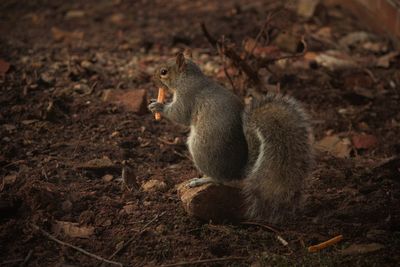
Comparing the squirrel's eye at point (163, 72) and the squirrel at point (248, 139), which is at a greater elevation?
the squirrel's eye at point (163, 72)

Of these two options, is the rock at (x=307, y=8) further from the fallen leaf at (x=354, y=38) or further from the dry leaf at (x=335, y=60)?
the dry leaf at (x=335, y=60)

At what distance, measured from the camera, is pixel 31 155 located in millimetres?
3801

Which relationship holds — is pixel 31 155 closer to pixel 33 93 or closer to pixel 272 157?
pixel 33 93

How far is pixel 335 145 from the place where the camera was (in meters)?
4.11

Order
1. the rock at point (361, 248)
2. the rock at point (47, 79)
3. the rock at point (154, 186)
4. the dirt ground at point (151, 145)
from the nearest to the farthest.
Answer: the rock at point (361, 248) → the dirt ground at point (151, 145) → the rock at point (154, 186) → the rock at point (47, 79)

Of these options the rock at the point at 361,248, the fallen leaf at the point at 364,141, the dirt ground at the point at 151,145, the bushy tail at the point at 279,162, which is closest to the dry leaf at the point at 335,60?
the dirt ground at the point at 151,145

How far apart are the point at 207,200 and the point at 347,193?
2.83ft

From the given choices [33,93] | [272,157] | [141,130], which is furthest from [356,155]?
[33,93]

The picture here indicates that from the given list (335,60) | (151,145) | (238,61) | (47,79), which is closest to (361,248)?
(151,145)

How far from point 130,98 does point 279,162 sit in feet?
5.96

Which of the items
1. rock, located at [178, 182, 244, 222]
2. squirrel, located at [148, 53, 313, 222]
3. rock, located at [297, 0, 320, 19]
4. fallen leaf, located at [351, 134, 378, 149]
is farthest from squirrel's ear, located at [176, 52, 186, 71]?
rock, located at [297, 0, 320, 19]

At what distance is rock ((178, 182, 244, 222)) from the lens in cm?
314

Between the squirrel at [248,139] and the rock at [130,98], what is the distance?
2.36 ft

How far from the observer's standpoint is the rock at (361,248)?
2.81 metres
